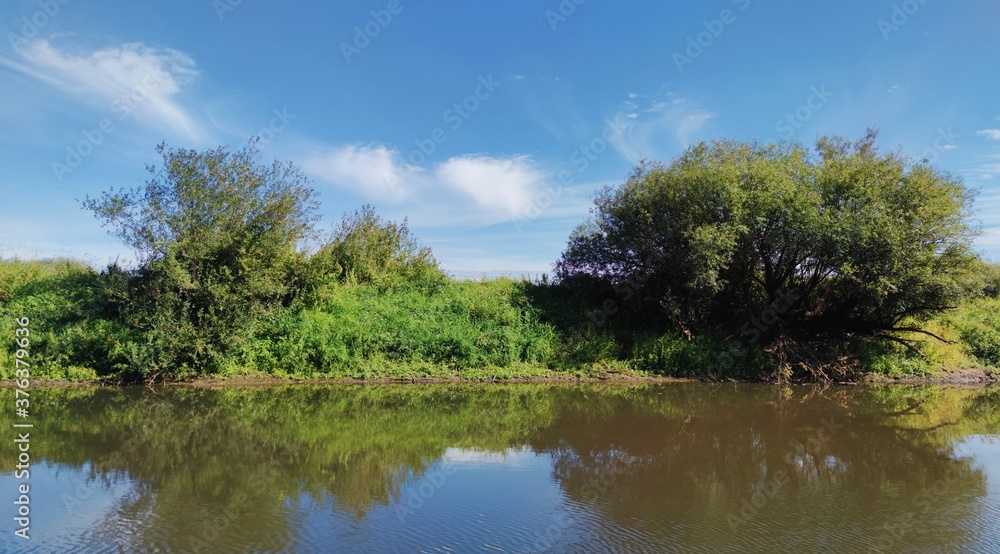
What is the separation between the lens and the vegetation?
14.5m

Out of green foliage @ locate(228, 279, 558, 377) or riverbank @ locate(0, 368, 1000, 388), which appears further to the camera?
green foliage @ locate(228, 279, 558, 377)

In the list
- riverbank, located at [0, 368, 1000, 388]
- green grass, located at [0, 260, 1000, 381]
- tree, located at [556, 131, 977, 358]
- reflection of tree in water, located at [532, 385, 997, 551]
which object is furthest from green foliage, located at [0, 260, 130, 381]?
tree, located at [556, 131, 977, 358]

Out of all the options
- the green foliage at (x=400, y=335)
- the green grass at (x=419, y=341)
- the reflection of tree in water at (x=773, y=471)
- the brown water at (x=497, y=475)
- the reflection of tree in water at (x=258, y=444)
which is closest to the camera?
the brown water at (x=497, y=475)

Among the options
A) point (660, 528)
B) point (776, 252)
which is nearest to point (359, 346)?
point (660, 528)

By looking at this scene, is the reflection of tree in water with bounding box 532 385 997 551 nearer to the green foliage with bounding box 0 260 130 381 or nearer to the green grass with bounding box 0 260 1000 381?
the green grass with bounding box 0 260 1000 381

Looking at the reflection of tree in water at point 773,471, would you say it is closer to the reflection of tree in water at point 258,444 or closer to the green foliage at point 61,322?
the reflection of tree in water at point 258,444

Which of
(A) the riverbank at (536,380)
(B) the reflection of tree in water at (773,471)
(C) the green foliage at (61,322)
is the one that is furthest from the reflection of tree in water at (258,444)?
(B) the reflection of tree in water at (773,471)

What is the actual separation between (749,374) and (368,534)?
1408cm

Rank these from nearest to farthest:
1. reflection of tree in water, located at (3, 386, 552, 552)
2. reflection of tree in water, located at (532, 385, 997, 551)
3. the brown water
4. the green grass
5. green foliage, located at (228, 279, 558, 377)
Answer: the brown water < reflection of tree in water, located at (532, 385, 997, 551) < reflection of tree in water, located at (3, 386, 552, 552) < the green grass < green foliage, located at (228, 279, 558, 377)

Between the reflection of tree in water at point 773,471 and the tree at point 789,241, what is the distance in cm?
403

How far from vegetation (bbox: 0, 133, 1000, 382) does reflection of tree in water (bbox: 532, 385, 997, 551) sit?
13.8 feet

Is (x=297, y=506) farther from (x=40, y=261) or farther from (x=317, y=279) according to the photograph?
(x=40, y=261)

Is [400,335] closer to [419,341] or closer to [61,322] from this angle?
[419,341]

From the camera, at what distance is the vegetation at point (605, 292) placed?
14.5m
